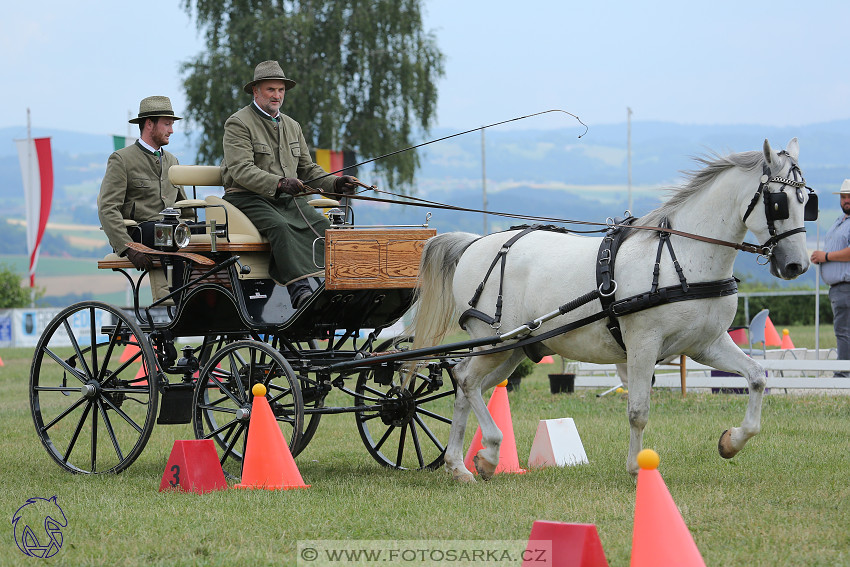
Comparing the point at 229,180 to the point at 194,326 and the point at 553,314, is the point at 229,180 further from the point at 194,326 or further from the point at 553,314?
the point at 553,314

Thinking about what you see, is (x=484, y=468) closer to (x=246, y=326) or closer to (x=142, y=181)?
(x=246, y=326)

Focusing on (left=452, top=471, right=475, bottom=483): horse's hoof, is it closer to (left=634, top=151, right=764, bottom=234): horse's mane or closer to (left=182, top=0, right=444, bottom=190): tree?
(left=634, top=151, right=764, bottom=234): horse's mane

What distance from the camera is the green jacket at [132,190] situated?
24.2 ft

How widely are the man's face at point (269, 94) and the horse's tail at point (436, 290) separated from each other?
1.63 metres

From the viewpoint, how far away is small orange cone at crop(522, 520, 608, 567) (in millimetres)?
3779

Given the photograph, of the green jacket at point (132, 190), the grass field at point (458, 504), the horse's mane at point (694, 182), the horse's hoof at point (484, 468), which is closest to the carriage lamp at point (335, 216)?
the green jacket at point (132, 190)

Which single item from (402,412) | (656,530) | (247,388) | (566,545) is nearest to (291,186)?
(247,388)

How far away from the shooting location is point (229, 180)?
7.30m

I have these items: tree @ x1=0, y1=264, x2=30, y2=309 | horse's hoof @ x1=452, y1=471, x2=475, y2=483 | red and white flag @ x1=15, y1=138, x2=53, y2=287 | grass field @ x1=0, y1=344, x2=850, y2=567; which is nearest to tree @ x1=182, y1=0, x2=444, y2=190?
red and white flag @ x1=15, y1=138, x2=53, y2=287

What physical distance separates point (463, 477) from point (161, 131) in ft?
12.0

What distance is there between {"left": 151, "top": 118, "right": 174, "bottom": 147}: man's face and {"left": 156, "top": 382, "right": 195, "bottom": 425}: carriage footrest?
1998mm

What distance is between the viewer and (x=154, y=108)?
7.84 m

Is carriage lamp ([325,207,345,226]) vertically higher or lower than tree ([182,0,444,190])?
lower

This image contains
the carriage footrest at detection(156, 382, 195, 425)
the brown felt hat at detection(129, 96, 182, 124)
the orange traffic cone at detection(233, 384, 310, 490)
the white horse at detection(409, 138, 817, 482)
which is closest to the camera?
the white horse at detection(409, 138, 817, 482)
